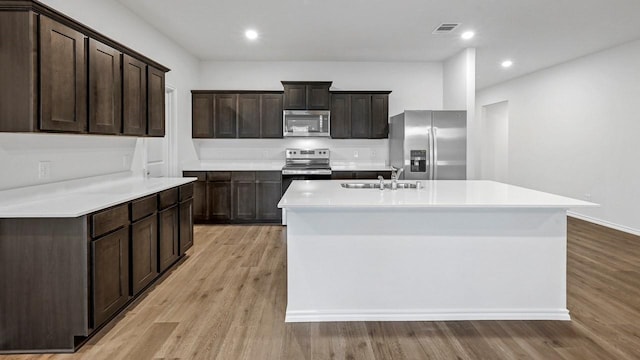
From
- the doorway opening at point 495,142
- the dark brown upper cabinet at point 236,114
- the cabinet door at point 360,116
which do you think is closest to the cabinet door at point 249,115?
the dark brown upper cabinet at point 236,114

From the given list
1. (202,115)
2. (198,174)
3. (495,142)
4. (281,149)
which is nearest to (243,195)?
(198,174)

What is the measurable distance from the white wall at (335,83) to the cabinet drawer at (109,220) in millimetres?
4060

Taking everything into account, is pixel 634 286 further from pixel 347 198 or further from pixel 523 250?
pixel 347 198

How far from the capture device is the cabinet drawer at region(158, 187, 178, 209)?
362 centimetres

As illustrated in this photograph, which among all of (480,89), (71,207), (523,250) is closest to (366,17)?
(523,250)

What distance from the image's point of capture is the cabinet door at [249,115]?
6598mm

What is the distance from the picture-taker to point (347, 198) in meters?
2.90

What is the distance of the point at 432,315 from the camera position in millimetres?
2932

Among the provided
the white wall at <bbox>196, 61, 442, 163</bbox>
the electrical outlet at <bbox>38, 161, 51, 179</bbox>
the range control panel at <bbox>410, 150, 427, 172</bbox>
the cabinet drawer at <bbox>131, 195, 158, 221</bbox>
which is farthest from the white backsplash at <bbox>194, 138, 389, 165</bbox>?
the electrical outlet at <bbox>38, 161, 51, 179</bbox>

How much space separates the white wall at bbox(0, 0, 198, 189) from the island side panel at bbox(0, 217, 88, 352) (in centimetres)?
52

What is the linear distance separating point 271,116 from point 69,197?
3.93 m

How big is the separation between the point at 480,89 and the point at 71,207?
9865 mm

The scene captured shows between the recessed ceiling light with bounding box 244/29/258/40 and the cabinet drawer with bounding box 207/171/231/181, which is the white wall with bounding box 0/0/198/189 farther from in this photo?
the cabinet drawer with bounding box 207/171/231/181

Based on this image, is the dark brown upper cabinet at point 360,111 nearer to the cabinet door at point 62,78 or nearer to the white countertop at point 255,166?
the white countertop at point 255,166
